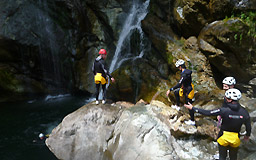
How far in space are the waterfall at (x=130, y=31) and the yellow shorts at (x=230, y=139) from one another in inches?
392

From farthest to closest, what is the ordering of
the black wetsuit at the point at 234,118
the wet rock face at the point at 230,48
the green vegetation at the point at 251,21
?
1. the wet rock face at the point at 230,48
2. the green vegetation at the point at 251,21
3. the black wetsuit at the point at 234,118

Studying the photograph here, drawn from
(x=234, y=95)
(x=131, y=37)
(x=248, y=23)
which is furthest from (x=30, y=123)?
(x=248, y=23)

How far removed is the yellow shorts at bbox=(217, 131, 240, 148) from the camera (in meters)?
3.87

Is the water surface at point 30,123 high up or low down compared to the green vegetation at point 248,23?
down

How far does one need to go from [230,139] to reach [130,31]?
11758 millimetres

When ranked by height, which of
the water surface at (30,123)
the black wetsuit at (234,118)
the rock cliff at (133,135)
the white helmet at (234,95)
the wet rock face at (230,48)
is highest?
the wet rock face at (230,48)

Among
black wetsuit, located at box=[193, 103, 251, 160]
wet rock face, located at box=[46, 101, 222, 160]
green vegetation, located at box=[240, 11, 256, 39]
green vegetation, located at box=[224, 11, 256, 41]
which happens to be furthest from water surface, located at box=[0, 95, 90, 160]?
green vegetation, located at box=[240, 11, 256, 39]

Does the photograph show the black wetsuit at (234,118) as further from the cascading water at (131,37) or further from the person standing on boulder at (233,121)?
the cascading water at (131,37)

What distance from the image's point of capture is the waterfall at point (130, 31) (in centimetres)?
1358

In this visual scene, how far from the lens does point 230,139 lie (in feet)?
12.7

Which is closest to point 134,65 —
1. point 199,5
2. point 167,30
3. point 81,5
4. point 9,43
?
point 167,30

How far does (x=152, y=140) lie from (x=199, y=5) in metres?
9.09

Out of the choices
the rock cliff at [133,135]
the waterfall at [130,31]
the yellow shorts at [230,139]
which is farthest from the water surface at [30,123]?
the yellow shorts at [230,139]

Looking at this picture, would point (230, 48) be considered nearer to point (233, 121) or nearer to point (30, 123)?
point (233, 121)
